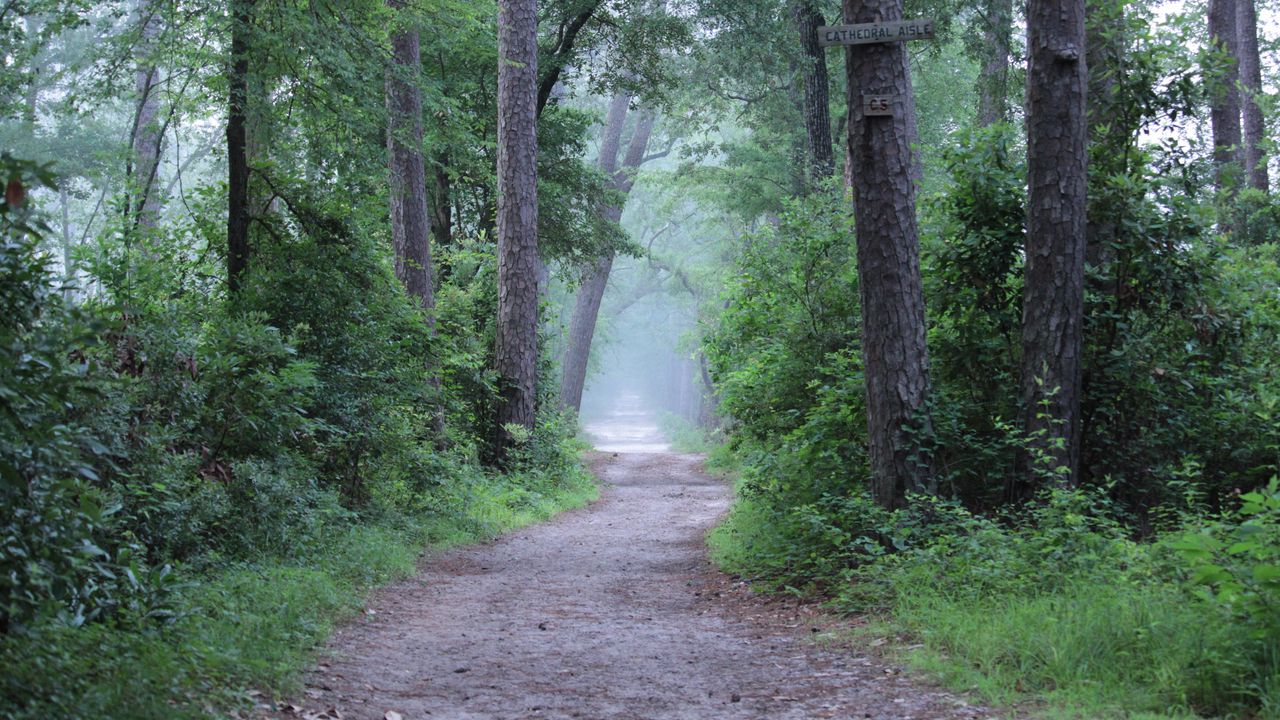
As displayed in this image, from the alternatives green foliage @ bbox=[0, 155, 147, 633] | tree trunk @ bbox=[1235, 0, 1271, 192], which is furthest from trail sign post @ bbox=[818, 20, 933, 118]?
tree trunk @ bbox=[1235, 0, 1271, 192]

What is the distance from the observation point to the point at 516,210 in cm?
1619

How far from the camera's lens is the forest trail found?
5.10 metres

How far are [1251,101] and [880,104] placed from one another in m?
14.2

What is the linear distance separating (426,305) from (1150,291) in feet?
33.5

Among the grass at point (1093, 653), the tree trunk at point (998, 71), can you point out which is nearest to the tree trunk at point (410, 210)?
the tree trunk at point (998, 71)

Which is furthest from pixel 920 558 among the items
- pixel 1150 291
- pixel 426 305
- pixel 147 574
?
pixel 426 305

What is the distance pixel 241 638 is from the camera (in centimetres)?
545

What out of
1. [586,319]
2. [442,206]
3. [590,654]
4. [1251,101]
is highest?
[1251,101]

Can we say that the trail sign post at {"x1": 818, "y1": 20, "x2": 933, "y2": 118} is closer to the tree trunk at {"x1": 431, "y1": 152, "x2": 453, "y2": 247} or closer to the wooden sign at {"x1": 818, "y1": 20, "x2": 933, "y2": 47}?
the wooden sign at {"x1": 818, "y1": 20, "x2": 933, "y2": 47}

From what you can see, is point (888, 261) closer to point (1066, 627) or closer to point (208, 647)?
point (1066, 627)

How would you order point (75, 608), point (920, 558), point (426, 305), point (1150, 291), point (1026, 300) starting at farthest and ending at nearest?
point (426, 305)
point (1150, 291)
point (1026, 300)
point (920, 558)
point (75, 608)

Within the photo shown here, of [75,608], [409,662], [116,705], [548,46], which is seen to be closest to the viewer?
[116,705]

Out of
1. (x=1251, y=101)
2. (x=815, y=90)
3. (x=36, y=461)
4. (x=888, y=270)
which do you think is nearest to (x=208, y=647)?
(x=36, y=461)

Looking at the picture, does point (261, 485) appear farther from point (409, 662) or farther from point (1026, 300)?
point (1026, 300)
